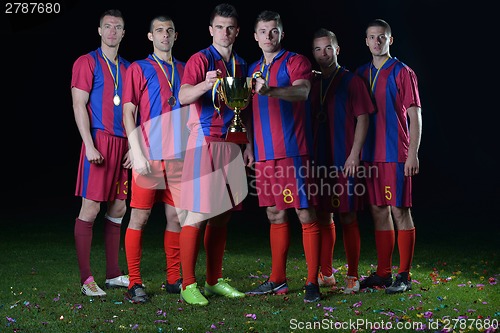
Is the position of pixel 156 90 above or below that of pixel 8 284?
above

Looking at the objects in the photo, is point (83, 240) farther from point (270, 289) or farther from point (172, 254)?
point (270, 289)

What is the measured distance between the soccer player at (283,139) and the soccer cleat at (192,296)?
1.59ft

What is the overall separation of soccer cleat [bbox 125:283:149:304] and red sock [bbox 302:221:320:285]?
2.57 ft

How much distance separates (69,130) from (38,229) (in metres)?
3.22

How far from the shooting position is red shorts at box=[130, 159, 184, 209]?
411 centimetres

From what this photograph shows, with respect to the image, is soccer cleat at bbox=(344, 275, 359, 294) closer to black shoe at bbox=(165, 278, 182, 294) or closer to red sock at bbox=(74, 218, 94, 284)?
black shoe at bbox=(165, 278, 182, 294)

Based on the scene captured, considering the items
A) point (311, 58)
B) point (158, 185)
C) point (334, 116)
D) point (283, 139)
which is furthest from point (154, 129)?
point (311, 58)

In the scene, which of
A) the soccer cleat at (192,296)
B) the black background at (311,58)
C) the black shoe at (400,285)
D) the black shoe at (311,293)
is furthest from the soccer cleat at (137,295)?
the black background at (311,58)

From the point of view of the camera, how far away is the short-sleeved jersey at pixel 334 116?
425 centimetres

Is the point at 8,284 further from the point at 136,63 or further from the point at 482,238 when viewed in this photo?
the point at 482,238

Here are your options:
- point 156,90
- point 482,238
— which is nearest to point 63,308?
point 156,90

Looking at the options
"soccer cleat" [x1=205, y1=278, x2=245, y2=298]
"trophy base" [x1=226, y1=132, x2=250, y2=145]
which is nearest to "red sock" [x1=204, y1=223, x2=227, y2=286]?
"soccer cleat" [x1=205, y1=278, x2=245, y2=298]

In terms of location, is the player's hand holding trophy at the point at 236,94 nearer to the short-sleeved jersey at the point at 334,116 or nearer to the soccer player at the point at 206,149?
the soccer player at the point at 206,149

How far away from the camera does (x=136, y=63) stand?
13.7ft
